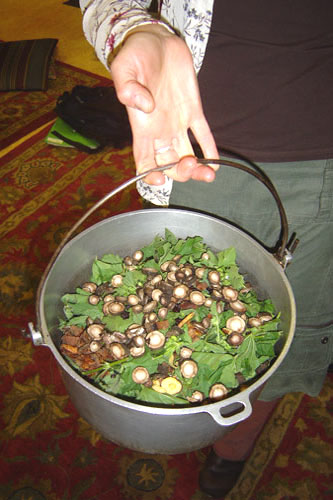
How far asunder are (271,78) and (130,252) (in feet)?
1.21

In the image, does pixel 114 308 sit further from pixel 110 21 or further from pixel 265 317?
pixel 110 21

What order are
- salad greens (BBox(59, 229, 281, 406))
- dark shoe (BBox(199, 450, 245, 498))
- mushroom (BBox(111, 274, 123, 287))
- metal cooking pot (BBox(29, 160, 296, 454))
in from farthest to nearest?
dark shoe (BBox(199, 450, 245, 498))
mushroom (BBox(111, 274, 123, 287))
salad greens (BBox(59, 229, 281, 406))
metal cooking pot (BBox(29, 160, 296, 454))

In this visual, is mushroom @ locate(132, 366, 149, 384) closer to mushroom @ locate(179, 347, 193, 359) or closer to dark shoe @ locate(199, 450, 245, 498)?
mushroom @ locate(179, 347, 193, 359)

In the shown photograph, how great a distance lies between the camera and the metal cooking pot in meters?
0.47

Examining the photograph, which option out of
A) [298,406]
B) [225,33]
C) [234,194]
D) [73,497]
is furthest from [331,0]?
[73,497]

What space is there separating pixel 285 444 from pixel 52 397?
2.24ft

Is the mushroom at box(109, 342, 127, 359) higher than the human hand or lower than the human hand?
lower

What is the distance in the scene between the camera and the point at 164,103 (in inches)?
23.9

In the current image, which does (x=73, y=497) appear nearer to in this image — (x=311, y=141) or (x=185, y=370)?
(x=185, y=370)

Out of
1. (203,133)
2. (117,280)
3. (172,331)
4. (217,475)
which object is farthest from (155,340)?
(217,475)

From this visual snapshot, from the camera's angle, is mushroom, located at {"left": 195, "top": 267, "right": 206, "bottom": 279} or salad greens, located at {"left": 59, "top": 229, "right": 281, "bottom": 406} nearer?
salad greens, located at {"left": 59, "top": 229, "right": 281, "bottom": 406}

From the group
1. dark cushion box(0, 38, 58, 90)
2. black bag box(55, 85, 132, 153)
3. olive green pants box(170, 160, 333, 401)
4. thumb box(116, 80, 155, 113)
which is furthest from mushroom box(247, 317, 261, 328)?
dark cushion box(0, 38, 58, 90)

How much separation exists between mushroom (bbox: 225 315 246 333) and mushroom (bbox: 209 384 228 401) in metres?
0.09

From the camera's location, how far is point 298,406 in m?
1.22
